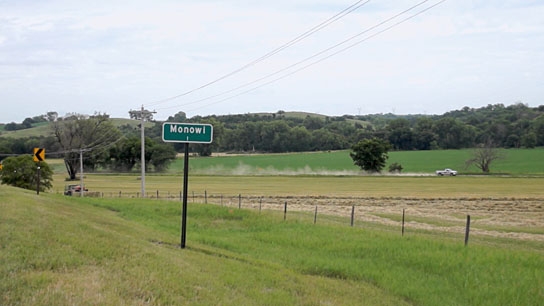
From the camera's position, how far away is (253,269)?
433 inches

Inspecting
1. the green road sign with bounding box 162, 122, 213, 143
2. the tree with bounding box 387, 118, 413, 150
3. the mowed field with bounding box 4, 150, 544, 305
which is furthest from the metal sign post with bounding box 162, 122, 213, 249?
the tree with bounding box 387, 118, 413, 150

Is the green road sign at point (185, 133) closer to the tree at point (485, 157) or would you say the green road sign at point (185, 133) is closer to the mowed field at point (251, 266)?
the mowed field at point (251, 266)

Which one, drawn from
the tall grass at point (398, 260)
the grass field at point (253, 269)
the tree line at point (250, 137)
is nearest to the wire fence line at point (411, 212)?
the tall grass at point (398, 260)

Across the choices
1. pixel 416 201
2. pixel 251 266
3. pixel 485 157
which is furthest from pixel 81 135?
pixel 251 266

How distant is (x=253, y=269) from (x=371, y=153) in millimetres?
95211

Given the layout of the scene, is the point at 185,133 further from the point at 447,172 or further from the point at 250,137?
the point at 250,137

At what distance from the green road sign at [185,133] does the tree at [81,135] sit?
295 ft

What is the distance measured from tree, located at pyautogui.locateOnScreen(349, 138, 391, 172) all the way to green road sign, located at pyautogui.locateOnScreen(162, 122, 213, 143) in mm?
92553

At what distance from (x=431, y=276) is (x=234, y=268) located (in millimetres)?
4695

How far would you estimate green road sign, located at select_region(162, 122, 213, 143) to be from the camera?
42.1 feet

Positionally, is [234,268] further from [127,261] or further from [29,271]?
[29,271]

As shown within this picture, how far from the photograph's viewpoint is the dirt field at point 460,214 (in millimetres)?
26859

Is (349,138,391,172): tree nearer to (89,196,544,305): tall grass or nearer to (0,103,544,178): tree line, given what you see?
(0,103,544,178): tree line

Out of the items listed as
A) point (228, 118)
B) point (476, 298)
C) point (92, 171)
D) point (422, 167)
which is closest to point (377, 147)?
point (422, 167)
